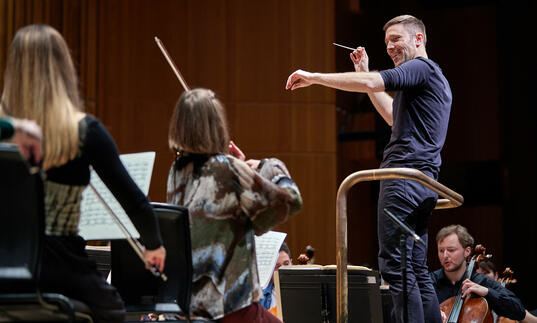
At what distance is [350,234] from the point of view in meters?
9.42

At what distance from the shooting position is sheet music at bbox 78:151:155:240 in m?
3.11

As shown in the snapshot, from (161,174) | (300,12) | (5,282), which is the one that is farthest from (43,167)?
(300,12)

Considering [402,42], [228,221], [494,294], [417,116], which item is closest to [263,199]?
[228,221]

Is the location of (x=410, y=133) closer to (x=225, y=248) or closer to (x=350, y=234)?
(x=225, y=248)

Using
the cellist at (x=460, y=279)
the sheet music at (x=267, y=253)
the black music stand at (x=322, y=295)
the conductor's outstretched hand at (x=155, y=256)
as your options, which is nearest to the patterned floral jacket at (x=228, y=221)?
the conductor's outstretched hand at (x=155, y=256)

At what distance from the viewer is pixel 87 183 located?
89.4 inches

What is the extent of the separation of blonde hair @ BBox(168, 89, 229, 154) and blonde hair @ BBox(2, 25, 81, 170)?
498mm

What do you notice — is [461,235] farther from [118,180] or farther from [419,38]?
[118,180]

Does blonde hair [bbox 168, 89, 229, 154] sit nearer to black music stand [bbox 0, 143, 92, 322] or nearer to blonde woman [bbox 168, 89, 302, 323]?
blonde woman [bbox 168, 89, 302, 323]

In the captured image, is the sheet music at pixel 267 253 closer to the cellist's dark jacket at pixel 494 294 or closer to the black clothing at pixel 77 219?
the cellist's dark jacket at pixel 494 294

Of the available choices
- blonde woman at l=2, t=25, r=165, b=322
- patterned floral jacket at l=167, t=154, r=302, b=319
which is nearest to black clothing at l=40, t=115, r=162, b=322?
blonde woman at l=2, t=25, r=165, b=322

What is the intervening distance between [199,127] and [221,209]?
1.02ft

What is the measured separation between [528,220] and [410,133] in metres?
5.53

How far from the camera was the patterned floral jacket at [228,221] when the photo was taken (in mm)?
2576
